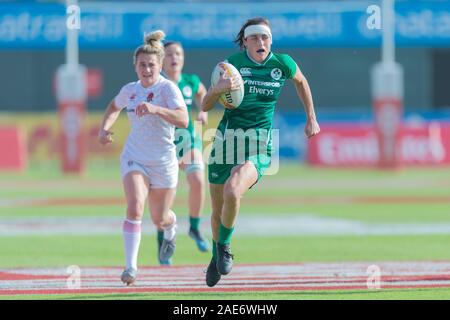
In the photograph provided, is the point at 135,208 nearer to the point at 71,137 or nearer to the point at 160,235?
the point at 160,235

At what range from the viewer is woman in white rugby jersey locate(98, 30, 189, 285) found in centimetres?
1037

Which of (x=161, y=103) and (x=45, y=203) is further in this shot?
(x=45, y=203)

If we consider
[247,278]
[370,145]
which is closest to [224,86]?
[247,278]

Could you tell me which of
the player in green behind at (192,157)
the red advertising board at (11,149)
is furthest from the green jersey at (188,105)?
the red advertising board at (11,149)

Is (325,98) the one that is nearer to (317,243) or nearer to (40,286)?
(317,243)

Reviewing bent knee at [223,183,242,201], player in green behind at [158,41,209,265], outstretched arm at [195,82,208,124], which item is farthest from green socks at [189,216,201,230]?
bent knee at [223,183,242,201]

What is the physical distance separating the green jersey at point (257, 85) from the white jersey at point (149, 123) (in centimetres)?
74

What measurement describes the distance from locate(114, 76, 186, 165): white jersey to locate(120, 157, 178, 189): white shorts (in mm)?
46

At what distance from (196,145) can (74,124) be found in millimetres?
18053

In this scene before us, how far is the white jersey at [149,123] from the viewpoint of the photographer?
10594 mm

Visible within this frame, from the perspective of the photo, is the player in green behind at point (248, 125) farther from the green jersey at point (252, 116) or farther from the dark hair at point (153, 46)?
the dark hair at point (153, 46)

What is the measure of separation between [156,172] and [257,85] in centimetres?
135

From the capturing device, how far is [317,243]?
14727 millimetres
